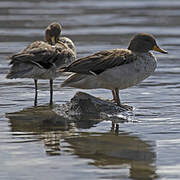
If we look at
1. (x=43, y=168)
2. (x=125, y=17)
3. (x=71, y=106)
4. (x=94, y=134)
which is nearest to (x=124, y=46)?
(x=125, y=17)

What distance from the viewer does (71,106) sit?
11.3m

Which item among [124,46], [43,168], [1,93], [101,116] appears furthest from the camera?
[124,46]

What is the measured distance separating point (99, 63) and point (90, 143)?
224 centimetres

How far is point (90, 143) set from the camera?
9133 millimetres

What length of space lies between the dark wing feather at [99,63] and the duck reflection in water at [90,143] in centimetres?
81

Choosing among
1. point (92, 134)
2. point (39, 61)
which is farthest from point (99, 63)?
point (92, 134)

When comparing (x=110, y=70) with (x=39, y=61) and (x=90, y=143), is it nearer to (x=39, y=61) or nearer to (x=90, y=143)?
(x=39, y=61)

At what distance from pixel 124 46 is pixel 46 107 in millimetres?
7831

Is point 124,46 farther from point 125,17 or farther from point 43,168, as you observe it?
point 43,168

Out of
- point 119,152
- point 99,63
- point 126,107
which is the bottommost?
point 119,152

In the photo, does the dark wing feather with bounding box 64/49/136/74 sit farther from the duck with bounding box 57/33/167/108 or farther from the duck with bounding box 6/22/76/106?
the duck with bounding box 6/22/76/106

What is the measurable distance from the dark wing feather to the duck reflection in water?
2.65 feet

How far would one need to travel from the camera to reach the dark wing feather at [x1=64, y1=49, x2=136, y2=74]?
10.9m

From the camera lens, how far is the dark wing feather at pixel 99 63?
10945 mm
